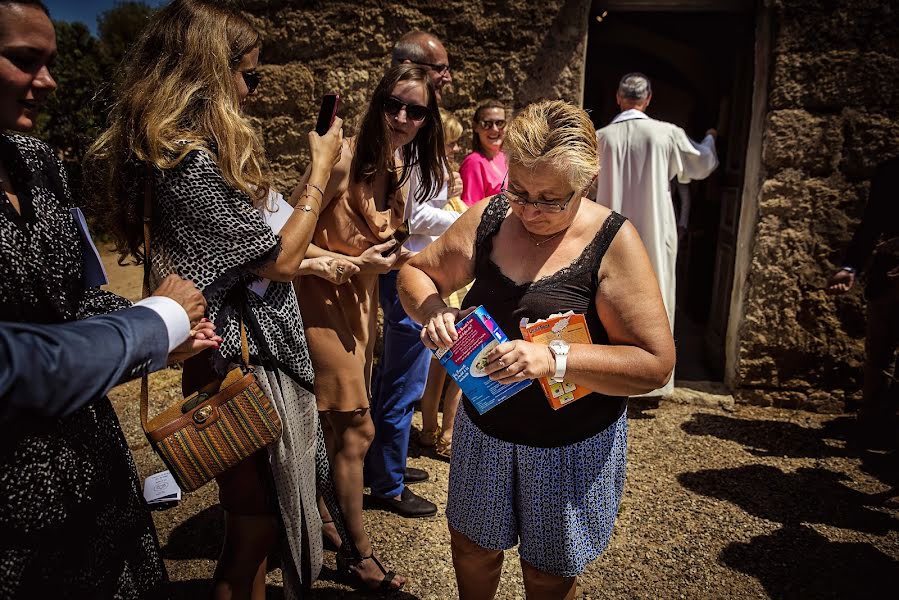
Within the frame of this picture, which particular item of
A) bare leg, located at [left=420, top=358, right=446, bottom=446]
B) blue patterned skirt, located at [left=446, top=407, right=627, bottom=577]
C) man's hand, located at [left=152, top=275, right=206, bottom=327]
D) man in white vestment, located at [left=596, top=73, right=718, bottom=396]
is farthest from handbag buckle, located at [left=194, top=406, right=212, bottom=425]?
man in white vestment, located at [left=596, top=73, right=718, bottom=396]

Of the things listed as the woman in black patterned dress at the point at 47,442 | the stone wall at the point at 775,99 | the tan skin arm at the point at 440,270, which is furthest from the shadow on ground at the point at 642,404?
the woman in black patterned dress at the point at 47,442

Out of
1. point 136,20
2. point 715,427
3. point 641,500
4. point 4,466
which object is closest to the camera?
point 4,466

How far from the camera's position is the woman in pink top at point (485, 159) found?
373 centimetres

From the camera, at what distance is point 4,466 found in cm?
111

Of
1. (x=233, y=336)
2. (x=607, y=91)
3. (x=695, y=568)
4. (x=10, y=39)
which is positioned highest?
(x=607, y=91)

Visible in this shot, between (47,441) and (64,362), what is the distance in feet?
1.34

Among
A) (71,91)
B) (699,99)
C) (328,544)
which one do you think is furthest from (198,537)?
(71,91)

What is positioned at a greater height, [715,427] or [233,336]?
[233,336]

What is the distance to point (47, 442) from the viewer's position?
1184 millimetres

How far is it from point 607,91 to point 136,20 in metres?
11.7

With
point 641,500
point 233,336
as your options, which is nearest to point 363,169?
point 233,336

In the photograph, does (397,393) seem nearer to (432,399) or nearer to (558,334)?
(432,399)

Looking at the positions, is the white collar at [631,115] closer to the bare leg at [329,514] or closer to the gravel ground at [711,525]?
the gravel ground at [711,525]

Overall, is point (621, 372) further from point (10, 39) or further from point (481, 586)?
point (10, 39)
